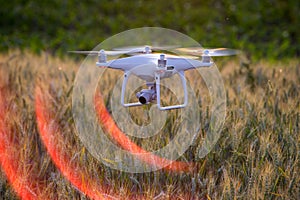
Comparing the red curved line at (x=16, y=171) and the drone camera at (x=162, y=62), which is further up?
the drone camera at (x=162, y=62)

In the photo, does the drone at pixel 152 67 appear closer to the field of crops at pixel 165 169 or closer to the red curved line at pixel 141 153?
the field of crops at pixel 165 169

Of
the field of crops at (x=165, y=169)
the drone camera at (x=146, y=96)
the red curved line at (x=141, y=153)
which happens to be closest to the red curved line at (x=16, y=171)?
the field of crops at (x=165, y=169)

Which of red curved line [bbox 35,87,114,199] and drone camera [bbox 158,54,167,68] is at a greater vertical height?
drone camera [bbox 158,54,167,68]

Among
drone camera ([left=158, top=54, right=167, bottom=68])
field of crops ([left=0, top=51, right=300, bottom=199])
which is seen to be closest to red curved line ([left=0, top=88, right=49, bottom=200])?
field of crops ([left=0, top=51, right=300, bottom=199])

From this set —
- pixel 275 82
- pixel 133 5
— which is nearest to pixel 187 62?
pixel 275 82

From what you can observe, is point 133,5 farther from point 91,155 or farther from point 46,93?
point 91,155

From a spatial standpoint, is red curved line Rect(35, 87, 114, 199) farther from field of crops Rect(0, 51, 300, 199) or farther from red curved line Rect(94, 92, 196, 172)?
red curved line Rect(94, 92, 196, 172)
